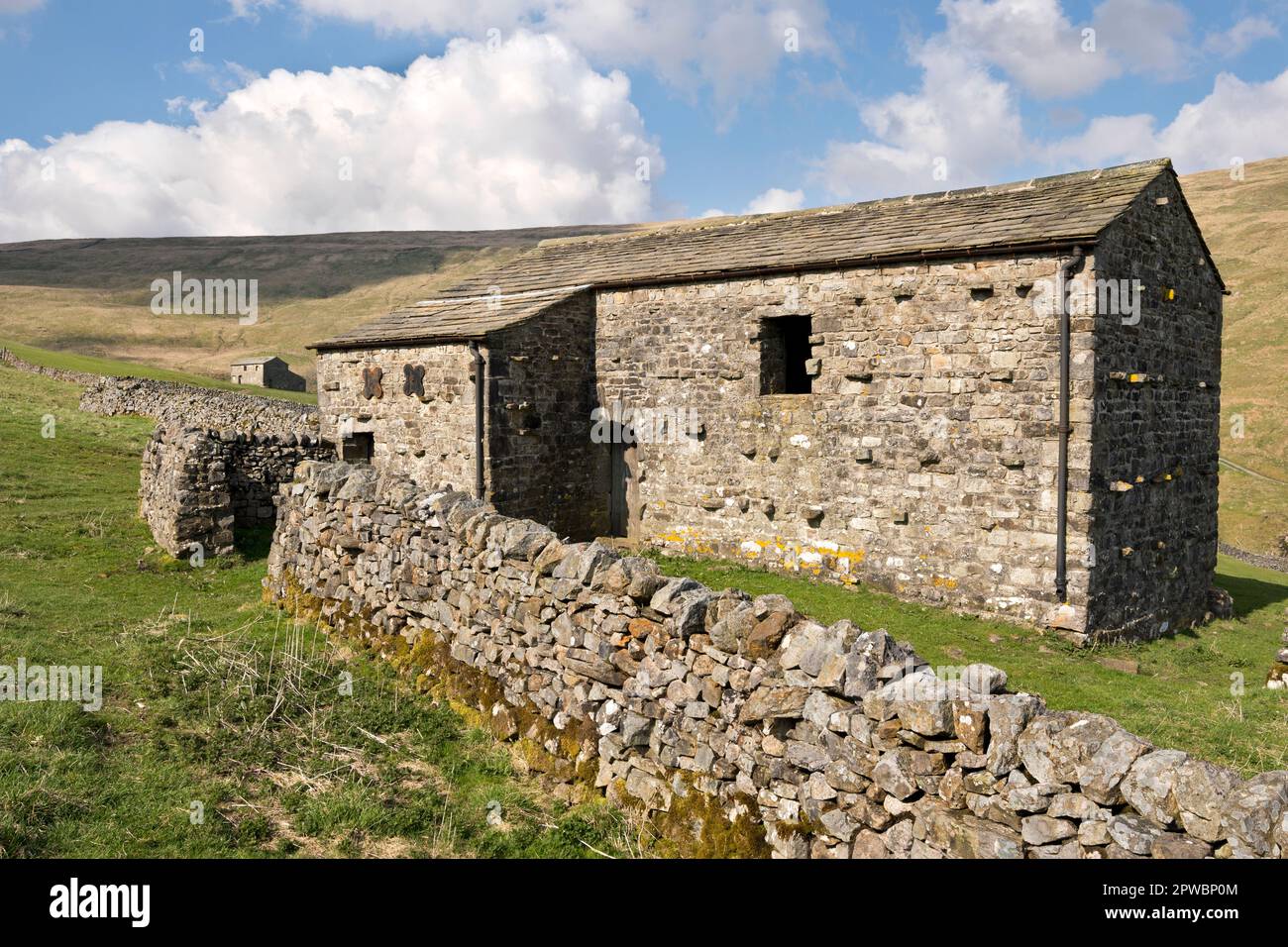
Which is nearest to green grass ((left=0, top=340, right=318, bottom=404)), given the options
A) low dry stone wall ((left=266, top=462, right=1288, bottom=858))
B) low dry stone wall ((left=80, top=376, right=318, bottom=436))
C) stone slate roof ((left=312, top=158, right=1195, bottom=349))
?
low dry stone wall ((left=80, top=376, right=318, bottom=436))

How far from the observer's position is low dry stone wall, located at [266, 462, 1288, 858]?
11.5ft

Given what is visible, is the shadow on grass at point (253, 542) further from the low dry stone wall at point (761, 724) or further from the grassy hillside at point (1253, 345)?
the grassy hillside at point (1253, 345)

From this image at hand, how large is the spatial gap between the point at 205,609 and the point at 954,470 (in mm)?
9990

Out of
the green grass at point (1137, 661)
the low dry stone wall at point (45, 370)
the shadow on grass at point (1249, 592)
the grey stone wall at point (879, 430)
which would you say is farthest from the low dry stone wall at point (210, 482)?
the low dry stone wall at point (45, 370)

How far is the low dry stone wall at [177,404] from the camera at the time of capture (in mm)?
27172

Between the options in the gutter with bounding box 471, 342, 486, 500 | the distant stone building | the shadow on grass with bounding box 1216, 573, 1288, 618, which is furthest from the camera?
the distant stone building

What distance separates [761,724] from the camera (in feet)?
15.8

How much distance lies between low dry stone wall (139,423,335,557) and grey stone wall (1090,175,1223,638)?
12383mm

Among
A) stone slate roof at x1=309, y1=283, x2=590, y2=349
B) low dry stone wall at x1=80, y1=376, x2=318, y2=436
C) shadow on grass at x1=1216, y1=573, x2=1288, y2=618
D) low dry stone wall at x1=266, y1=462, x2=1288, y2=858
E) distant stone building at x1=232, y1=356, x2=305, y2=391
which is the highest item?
distant stone building at x1=232, y1=356, x2=305, y2=391

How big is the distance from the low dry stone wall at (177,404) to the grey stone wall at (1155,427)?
22.3 m

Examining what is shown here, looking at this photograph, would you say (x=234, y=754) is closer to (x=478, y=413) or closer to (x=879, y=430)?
(x=478, y=413)

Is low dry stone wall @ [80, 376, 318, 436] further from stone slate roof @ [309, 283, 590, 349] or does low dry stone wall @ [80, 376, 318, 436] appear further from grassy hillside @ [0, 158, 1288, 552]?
grassy hillside @ [0, 158, 1288, 552]

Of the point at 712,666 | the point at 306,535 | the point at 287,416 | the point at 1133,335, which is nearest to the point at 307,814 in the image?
the point at 712,666

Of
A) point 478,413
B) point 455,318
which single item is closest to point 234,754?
point 478,413
